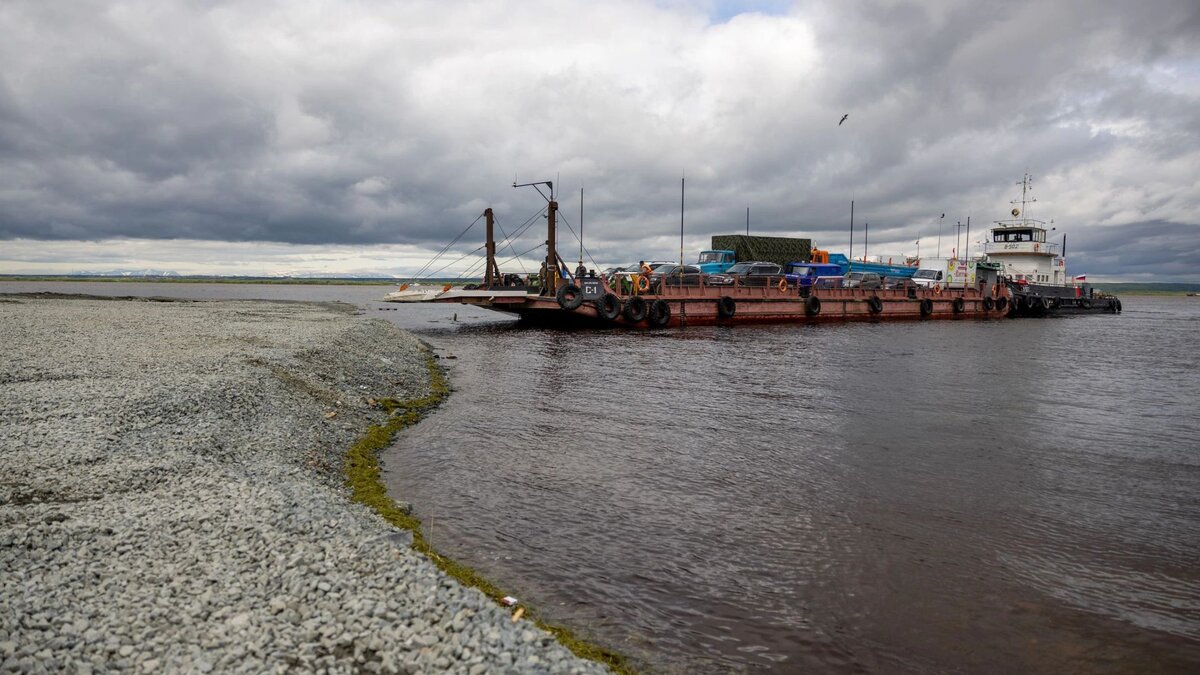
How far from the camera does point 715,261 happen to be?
45062 mm

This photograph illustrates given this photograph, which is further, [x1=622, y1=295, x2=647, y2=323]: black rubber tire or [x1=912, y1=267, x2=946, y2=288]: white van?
[x1=912, y1=267, x2=946, y2=288]: white van

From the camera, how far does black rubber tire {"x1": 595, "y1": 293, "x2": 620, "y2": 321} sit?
33.8m

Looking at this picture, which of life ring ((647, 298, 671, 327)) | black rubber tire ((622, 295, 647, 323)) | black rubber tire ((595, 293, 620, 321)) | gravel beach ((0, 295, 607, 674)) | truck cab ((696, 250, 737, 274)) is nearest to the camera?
gravel beach ((0, 295, 607, 674))

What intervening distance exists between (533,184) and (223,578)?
3022 centimetres

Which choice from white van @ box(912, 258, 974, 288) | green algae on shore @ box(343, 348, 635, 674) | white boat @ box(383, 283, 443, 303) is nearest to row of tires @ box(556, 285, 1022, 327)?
white boat @ box(383, 283, 443, 303)

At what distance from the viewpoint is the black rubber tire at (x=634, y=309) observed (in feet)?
114

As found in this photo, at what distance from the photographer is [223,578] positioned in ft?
16.6

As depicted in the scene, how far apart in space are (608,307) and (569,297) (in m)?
2.16

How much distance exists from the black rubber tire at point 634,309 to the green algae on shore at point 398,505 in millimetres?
20342

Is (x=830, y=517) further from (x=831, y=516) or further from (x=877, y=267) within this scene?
(x=877, y=267)

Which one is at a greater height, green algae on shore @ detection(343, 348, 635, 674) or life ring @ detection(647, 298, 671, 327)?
life ring @ detection(647, 298, 671, 327)

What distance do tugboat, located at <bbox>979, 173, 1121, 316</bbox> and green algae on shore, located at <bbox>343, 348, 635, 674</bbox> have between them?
5496 centimetres

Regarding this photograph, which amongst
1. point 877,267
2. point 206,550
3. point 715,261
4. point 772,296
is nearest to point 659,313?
point 772,296

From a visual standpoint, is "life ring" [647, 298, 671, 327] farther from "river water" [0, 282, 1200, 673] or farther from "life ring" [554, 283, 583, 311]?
"river water" [0, 282, 1200, 673]
